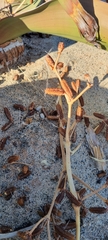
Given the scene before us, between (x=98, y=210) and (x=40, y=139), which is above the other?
(x=40, y=139)

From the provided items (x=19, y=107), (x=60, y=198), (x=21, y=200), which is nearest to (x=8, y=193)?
(x=21, y=200)

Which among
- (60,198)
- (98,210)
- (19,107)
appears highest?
(19,107)

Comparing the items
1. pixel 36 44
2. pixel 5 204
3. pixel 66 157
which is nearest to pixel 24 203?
pixel 5 204

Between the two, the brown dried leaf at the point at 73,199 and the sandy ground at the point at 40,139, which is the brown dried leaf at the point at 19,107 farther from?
the brown dried leaf at the point at 73,199

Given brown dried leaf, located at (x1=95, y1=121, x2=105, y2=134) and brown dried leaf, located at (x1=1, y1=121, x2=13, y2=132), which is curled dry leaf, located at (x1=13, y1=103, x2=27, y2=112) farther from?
brown dried leaf, located at (x1=95, y1=121, x2=105, y2=134)

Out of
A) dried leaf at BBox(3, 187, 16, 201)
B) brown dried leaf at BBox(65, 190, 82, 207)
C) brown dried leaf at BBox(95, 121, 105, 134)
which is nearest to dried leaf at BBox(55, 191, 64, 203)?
brown dried leaf at BBox(65, 190, 82, 207)

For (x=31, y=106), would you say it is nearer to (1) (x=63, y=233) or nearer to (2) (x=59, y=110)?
(2) (x=59, y=110)

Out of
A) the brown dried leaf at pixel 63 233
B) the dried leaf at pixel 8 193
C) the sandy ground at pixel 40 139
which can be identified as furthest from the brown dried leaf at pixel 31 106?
the brown dried leaf at pixel 63 233

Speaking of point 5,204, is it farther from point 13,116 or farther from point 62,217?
point 13,116
